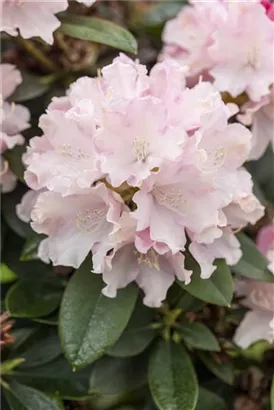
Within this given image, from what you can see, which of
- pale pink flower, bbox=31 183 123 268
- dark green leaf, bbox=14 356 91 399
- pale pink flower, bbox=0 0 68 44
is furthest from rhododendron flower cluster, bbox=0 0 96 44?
dark green leaf, bbox=14 356 91 399

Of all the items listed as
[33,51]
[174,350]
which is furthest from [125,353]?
[33,51]

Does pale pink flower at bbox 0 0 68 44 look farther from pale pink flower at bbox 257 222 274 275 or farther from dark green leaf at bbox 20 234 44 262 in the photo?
pale pink flower at bbox 257 222 274 275

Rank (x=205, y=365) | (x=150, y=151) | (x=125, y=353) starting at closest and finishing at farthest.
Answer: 1. (x=150, y=151)
2. (x=125, y=353)
3. (x=205, y=365)

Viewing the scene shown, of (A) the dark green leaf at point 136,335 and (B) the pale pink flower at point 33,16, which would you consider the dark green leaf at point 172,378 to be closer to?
(A) the dark green leaf at point 136,335

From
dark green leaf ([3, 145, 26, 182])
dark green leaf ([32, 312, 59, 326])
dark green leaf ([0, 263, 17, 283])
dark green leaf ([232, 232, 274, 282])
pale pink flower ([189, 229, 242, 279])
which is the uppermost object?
pale pink flower ([189, 229, 242, 279])

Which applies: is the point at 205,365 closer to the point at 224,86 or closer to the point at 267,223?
the point at 267,223

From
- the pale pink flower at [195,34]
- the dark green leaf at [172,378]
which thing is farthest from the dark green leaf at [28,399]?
the pale pink flower at [195,34]
